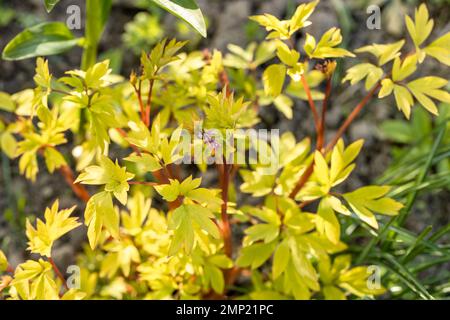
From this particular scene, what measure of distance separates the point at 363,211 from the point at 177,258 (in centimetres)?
36

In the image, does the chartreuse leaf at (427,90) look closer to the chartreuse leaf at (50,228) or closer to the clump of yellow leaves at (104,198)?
the clump of yellow leaves at (104,198)

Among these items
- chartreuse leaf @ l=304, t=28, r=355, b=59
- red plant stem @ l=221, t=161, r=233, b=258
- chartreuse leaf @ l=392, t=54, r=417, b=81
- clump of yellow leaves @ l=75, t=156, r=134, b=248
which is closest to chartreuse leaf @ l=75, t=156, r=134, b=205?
clump of yellow leaves @ l=75, t=156, r=134, b=248

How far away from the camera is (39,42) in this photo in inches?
49.4

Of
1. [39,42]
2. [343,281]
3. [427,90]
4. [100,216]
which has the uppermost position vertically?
[39,42]

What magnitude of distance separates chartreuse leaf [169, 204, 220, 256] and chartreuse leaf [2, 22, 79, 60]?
1.83 feet

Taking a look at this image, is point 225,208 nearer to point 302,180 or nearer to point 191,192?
point 191,192

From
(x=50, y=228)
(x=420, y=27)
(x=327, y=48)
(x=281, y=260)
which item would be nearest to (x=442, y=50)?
(x=420, y=27)

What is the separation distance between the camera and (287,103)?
48.3 inches

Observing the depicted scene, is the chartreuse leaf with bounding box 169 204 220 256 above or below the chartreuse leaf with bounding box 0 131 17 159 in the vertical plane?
below

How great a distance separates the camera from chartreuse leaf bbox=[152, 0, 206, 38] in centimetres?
94

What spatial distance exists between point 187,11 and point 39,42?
17.8 inches

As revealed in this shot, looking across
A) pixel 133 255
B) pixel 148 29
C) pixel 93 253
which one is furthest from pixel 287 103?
pixel 148 29

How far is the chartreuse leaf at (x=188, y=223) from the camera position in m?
0.88

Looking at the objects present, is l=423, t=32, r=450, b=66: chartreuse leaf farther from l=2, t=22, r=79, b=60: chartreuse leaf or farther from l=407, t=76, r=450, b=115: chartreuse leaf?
l=2, t=22, r=79, b=60: chartreuse leaf
